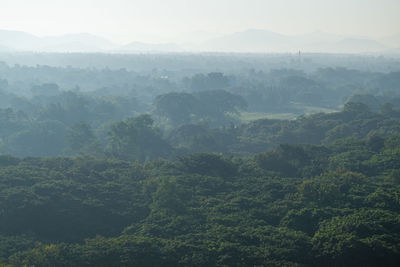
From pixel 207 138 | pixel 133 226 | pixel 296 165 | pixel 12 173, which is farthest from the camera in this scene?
pixel 207 138

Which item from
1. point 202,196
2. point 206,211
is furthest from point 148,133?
point 206,211

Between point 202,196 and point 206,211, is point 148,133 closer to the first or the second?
point 202,196

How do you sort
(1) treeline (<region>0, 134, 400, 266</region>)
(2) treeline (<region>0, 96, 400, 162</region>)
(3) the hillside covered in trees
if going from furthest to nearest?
(2) treeline (<region>0, 96, 400, 162</region>) < (3) the hillside covered in trees < (1) treeline (<region>0, 134, 400, 266</region>)

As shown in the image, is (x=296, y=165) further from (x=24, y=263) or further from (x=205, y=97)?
(x=205, y=97)

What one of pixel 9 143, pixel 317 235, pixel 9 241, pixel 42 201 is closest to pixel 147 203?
pixel 42 201

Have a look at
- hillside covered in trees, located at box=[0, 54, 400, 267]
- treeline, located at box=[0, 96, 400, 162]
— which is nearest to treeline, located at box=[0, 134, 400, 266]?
hillside covered in trees, located at box=[0, 54, 400, 267]

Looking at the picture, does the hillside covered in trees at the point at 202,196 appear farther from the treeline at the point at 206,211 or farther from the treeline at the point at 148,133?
the treeline at the point at 148,133

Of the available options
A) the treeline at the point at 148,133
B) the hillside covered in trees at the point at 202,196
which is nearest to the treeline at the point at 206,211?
the hillside covered in trees at the point at 202,196

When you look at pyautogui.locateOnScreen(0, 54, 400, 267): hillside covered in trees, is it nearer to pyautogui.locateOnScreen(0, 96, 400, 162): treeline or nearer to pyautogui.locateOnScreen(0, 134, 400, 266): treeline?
pyautogui.locateOnScreen(0, 134, 400, 266): treeline
